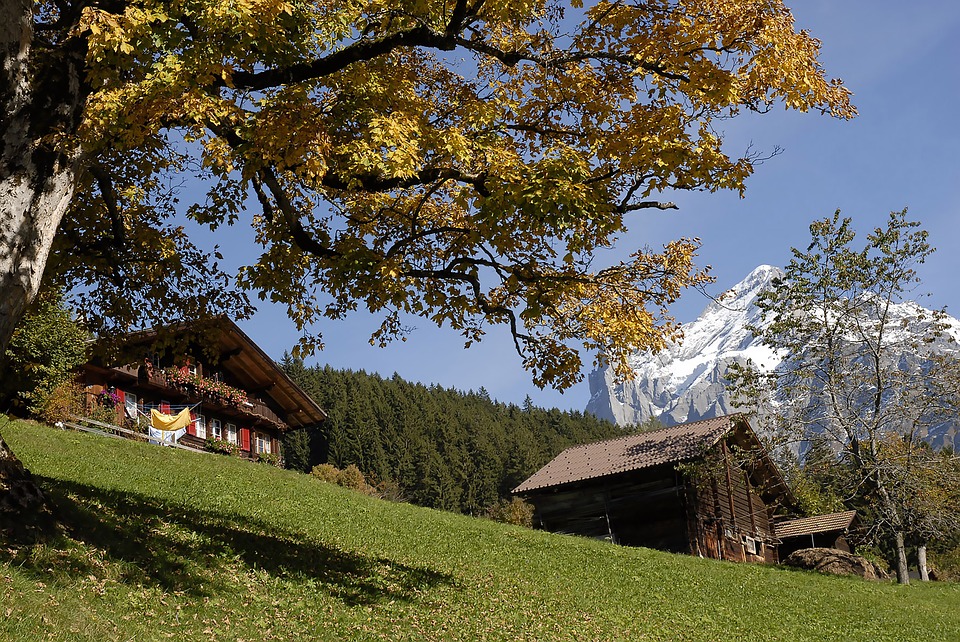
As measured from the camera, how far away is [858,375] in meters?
30.4

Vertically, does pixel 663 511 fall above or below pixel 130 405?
below

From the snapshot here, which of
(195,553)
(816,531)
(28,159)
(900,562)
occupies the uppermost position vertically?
(28,159)

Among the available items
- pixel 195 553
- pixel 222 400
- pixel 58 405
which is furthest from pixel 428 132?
pixel 222 400

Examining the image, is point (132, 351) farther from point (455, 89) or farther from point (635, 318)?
point (635, 318)

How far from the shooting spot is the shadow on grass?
10062 millimetres

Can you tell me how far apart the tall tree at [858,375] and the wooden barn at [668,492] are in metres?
2.89

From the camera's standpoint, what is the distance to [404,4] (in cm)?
1016

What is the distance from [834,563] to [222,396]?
2980 centimetres

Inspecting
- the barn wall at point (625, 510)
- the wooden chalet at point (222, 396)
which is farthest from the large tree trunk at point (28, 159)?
the barn wall at point (625, 510)

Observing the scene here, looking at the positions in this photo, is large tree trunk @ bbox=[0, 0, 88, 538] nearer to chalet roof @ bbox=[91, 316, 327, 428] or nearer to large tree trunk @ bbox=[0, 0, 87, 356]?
large tree trunk @ bbox=[0, 0, 87, 356]

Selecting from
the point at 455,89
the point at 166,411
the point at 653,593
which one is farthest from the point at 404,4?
the point at 166,411

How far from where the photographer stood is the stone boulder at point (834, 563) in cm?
3008

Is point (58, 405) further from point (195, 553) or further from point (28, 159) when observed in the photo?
point (28, 159)

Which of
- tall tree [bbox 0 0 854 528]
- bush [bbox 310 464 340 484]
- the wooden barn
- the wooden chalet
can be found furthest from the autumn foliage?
bush [bbox 310 464 340 484]
